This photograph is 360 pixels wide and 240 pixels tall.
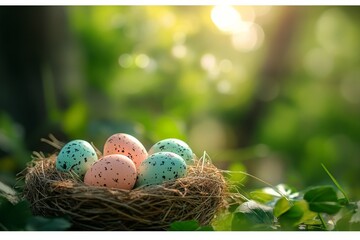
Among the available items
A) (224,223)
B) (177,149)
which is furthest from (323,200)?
(177,149)

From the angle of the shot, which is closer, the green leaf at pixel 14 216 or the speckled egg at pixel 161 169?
the green leaf at pixel 14 216

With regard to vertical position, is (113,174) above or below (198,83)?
above

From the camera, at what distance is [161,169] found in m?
1.66

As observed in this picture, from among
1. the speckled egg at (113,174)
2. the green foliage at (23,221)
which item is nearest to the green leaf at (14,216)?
the green foliage at (23,221)

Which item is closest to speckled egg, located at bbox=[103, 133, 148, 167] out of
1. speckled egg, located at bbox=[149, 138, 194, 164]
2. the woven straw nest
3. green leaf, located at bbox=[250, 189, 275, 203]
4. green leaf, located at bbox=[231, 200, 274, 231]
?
speckled egg, located at bbox=[149, 138, 194, 164]

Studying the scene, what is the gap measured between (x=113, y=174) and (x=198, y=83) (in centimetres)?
235

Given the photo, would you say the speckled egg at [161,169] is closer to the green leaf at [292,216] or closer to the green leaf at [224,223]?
the green leaf at [224,223]

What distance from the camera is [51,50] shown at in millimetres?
3754

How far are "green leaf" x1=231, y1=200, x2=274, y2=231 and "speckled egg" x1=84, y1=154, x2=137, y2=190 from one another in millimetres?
335

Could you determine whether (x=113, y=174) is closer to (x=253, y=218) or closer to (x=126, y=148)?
(x=126, y=148)

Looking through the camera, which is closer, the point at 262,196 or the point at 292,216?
the point at 292,216

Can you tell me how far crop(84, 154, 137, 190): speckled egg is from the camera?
65.0 inches

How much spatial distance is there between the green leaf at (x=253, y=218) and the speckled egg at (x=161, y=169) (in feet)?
0.90

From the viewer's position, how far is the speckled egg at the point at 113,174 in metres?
1.65
